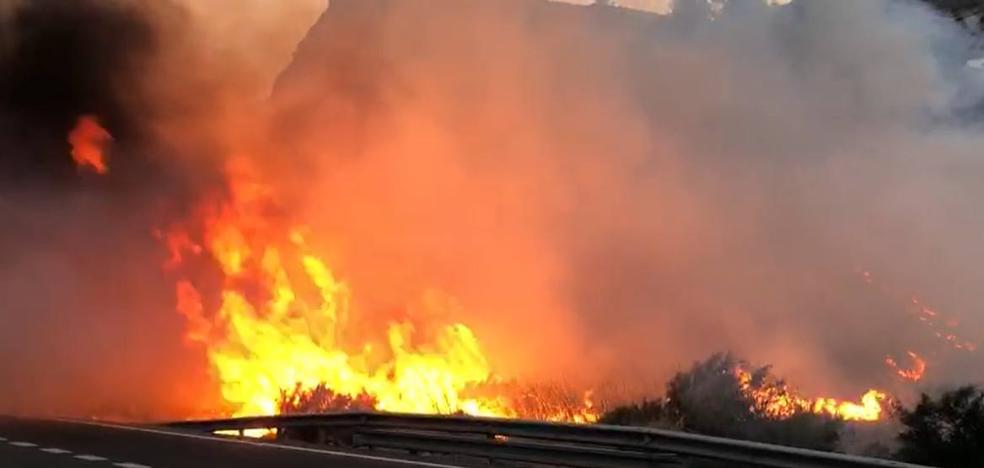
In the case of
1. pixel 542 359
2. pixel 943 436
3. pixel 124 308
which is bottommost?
pixel 943 436

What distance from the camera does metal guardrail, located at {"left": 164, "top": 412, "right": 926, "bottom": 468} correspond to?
36.6 ft

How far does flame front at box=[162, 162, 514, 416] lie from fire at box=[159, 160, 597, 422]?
2 cm

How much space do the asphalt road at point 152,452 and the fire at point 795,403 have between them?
6.58 m

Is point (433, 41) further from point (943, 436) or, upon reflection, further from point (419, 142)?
point (943, 436)

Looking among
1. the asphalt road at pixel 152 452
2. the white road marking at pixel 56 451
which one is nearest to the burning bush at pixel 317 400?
the asphalt road at pixel 152 452

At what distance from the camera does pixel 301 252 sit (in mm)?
26375

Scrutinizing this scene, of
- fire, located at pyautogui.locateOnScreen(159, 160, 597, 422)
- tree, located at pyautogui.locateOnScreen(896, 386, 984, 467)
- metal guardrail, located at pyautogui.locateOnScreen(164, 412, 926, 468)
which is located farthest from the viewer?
fire, located at pyautogui.locateOnScreen(159, 160, 597, 422)

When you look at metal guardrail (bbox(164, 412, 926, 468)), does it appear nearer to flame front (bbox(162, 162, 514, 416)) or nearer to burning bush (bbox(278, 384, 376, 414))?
flame front (bbox(162, 162, 514, 416))

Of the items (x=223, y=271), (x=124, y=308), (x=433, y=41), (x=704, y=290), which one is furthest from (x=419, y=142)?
(x=124, y=308)

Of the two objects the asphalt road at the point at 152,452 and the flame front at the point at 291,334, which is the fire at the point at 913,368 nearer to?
the flame front at the point at 291,334

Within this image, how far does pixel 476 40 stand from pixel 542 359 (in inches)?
314

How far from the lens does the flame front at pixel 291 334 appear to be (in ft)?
76.6

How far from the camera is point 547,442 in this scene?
47.2ft

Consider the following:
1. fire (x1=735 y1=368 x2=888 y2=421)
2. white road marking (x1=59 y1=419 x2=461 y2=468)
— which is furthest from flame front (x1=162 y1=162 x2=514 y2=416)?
fire (x1=735 y1=368 x2=888 y2=421)
